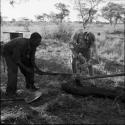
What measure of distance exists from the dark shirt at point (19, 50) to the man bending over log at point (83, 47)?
1.51 m

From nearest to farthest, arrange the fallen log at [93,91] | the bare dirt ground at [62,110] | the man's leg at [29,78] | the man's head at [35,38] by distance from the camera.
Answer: the bare dirt ground at [62,110] < the man's head at [35,38] < the fallen log at [93,91] < the man's leg at [29,78]

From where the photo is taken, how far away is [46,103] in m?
5.84

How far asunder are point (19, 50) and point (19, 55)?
0.10 m

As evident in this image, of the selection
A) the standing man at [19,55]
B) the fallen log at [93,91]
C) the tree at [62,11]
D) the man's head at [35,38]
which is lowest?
the fallen log at [93,91]

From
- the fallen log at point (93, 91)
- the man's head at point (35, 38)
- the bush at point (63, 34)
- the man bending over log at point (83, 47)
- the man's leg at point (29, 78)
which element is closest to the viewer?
the man's head at point (35, 38)

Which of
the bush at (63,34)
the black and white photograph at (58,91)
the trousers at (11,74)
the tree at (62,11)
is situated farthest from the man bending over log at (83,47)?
the tree at (62,11)

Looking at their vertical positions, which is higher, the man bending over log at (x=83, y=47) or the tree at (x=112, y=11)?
the tree at (x=112, y=11)

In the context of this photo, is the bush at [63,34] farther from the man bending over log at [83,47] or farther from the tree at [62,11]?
the tree at [62,11]

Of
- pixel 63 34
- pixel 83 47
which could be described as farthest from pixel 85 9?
pixel 83 47

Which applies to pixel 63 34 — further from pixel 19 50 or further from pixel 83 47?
pixel 19 50

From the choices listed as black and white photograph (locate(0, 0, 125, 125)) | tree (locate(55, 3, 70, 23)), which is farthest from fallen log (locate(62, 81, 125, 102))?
tree (locate(55, 3, 70, 23))

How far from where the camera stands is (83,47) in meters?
7.43

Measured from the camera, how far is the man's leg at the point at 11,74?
20.3 ft

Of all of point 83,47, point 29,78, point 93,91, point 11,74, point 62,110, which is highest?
point 83,47
